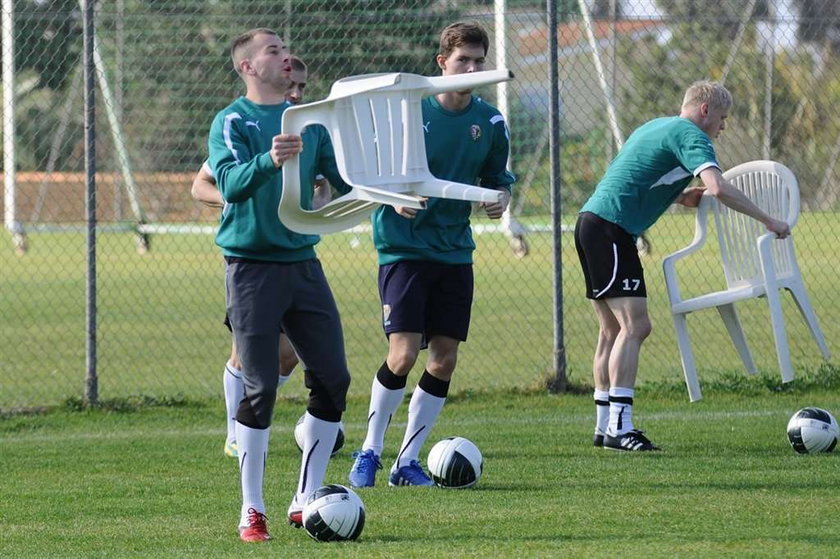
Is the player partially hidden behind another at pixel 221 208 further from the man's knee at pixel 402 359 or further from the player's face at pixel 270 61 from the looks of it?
the player's face at pixel 270 61

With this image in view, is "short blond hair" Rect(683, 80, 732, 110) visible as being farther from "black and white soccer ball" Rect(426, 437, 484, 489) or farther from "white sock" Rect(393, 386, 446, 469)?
"black and white soccer ball" Rect(426, 437, 484, 489)

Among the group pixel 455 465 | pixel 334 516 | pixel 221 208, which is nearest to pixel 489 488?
pixel 455 465

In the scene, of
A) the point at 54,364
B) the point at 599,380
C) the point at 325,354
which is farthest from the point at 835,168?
the point at 325,354

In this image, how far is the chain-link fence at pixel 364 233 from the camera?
12.2 m

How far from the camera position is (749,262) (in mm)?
8141

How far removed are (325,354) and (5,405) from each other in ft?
17.1

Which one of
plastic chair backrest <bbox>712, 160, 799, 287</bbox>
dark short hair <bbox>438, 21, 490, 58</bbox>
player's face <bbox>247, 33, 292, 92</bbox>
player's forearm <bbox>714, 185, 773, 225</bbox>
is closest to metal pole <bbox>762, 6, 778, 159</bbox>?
plastic chair backrest <bbox>712, 160, 799, 287</bbox>

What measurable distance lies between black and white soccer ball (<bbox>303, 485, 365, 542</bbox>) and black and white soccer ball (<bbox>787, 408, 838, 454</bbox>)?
2.99m

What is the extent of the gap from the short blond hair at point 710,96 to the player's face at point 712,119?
25mm

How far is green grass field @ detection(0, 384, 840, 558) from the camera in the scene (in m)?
5.33

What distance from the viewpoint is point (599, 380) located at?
8211 millimetres

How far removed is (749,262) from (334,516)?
12.1 ft

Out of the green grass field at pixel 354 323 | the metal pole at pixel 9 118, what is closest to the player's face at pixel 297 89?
the metal pole at pixel 9 118

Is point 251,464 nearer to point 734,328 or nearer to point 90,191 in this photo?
point 734,328
